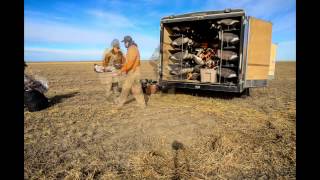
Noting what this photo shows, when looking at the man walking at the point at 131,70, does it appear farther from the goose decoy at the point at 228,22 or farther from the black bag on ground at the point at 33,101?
the goose decoy at the point at 228,22

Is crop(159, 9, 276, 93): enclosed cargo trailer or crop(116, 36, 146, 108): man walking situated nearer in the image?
crop(116, 36, 146, 108): man walking

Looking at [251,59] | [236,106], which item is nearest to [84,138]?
[236,106]

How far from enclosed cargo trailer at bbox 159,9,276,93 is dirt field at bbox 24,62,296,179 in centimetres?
130

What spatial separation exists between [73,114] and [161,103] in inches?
119

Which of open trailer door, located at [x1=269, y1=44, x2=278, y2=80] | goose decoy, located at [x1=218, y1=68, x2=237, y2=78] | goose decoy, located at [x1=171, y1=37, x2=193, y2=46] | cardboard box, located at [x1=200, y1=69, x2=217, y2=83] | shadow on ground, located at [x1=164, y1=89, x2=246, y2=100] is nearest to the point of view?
goose decoy, located at [x1=218, y1=68, x2=237, y2=78]

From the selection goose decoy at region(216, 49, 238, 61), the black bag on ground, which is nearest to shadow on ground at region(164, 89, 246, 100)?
goose decoy at region(216, 49, 238, 61)

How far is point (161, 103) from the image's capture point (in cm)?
952

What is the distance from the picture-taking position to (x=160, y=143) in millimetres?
5109

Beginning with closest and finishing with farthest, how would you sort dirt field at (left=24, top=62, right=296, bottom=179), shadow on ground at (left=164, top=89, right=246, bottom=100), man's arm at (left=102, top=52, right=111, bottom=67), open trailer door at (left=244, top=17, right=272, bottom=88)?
dirt field at (left=24, top=62, right=296, bottom=179) < open trailer door at (left=244, top=17, right=272, bottom=88) < man's arm at (left=102, top=52, right=111, bottom=67) < shadow on ground at (left=164, top=89, right=246, bottom=100)

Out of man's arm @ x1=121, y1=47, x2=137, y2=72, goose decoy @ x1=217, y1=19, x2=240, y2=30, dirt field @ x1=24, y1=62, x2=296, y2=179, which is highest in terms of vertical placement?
goose decoy @ x1=217, y1=19, x2=240, y2=30

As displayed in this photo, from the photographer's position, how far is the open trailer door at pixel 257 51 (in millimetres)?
8930

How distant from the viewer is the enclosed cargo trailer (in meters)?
8.93

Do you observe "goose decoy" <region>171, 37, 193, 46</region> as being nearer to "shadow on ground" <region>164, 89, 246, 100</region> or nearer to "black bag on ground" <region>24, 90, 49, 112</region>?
"shadow on ground" <region>164, 89, 246, 100</region>
